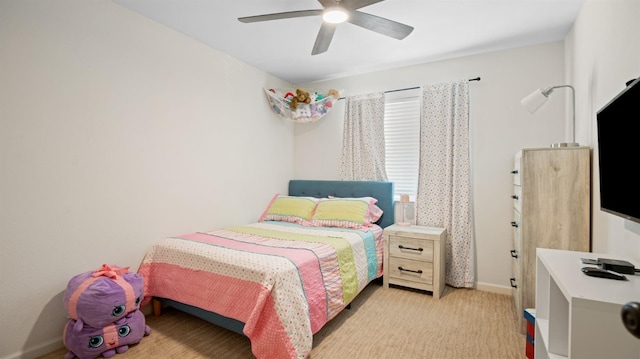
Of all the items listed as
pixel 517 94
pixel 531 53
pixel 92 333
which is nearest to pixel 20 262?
pixel 92 333

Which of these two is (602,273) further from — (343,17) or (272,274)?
(343,17)

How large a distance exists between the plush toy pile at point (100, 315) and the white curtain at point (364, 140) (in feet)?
8.67

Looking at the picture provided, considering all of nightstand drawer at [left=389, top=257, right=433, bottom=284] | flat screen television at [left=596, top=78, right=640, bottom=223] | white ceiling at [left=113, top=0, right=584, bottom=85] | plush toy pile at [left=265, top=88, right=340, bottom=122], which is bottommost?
nightstand drawer at [left=389, top=257, right=433, bottom=284]

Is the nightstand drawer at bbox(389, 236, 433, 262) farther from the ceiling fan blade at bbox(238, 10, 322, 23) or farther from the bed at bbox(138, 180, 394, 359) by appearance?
the ceiling fan blade at bbox(238, 10, 322, 23)

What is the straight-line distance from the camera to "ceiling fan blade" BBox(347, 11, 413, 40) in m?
1.98

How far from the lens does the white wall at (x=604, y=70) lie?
1368mm

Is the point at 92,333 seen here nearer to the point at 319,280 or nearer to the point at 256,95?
the point at 319,280

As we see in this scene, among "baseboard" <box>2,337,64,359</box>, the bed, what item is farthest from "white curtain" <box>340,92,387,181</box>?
"baseboard" <box>2,337,64,359</box>

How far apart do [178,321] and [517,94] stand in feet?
12.5

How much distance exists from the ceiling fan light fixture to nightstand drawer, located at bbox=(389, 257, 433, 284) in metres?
2.32

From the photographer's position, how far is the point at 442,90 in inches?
128

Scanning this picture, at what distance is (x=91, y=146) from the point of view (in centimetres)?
220

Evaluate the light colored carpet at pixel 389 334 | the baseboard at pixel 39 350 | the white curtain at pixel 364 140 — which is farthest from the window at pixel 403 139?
the baseboard at pixel 39 350

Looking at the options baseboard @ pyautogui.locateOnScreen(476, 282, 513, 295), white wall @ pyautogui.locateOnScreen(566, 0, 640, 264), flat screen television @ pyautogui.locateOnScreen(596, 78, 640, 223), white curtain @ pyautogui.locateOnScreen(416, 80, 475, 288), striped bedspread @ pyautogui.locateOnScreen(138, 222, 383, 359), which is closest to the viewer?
flat screen television @ pyautogui.locateOnScreen(596, 78, 640, 223)
